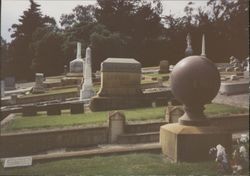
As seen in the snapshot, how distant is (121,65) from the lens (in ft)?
42.8

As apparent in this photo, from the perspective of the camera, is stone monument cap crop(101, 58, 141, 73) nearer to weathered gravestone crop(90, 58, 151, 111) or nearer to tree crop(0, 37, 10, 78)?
weathered gravestone crop(90, 58, 151, 111)

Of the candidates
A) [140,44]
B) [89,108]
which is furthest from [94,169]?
[89,108]

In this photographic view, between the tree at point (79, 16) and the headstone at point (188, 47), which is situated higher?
the tree at point (79, 16)

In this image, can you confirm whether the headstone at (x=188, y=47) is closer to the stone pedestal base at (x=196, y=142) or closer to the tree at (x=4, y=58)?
the stone pedestal base at (x=196, y=142)

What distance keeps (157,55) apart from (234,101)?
147 inches

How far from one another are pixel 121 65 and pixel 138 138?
2.93m

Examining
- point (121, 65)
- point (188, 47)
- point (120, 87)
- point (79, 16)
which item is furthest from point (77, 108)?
point (79, 16)

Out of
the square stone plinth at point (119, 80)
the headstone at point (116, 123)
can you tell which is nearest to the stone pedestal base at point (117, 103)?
the square stone plinth at point (119, 80)

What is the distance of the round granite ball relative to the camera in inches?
329

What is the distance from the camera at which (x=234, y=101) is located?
12578 millimetres

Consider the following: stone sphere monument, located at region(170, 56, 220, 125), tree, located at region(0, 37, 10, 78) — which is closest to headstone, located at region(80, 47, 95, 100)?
tree, located at region(0, 37, 10, 78)

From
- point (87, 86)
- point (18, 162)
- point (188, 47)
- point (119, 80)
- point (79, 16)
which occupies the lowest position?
point (18, 162)

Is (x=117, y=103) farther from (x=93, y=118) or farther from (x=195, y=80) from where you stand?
(x=195, y=80)

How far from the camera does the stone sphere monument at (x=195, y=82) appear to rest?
836 cm
